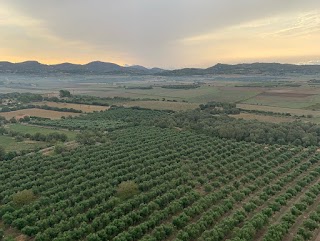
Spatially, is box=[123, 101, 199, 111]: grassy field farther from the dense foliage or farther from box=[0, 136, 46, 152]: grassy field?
box=[0, 136, 46, 152]: grassy field

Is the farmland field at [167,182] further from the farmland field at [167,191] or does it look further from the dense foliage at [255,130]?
the dense foliage at [255,130]

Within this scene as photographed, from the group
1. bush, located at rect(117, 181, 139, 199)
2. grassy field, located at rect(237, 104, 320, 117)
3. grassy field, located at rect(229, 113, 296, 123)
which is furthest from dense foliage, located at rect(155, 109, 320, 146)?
bush, located at rect(117, 181, 139, 199)

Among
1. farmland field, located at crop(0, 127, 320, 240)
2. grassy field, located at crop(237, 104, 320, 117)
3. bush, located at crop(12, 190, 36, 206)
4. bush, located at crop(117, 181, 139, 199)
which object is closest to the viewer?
farmland field, located at crop(0, 127, 320, 240)

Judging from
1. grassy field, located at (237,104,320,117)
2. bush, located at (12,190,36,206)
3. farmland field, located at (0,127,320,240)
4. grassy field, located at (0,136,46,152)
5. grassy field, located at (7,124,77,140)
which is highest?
bush, located at (12,190,36,206)

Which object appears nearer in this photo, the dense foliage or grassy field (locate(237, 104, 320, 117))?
the dense foliage

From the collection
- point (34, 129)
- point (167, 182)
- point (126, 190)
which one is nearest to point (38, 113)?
point (34, 129)

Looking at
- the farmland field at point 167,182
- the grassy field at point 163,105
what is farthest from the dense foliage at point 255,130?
the grassy field at point 163,105
